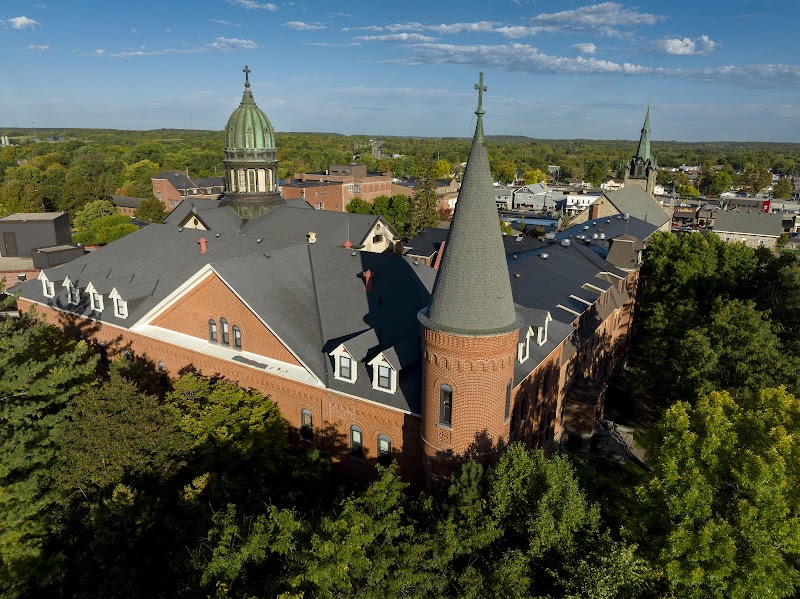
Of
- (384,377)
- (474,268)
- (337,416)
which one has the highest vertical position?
(474,268)

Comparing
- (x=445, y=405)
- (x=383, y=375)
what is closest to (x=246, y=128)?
(x=383, y=375)

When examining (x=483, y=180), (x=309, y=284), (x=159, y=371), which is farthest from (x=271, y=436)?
(x=483, y=180)

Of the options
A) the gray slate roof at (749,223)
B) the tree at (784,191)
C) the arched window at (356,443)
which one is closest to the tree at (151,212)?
the arched window at (356,443)

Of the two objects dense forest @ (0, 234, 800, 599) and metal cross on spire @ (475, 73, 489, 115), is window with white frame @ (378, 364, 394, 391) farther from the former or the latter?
metal cross on spire @ (475, 73, 489, 115)

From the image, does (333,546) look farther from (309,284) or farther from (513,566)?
(309,284)

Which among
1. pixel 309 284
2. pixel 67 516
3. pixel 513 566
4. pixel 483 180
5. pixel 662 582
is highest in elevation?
pixel 483 180

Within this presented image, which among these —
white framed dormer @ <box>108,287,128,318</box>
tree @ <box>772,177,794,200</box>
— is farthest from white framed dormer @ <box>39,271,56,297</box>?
tree @ <box>772,177,794,200</box>

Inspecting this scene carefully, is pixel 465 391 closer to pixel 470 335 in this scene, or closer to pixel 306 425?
pixel 470 335
